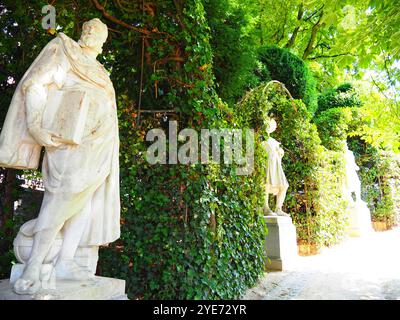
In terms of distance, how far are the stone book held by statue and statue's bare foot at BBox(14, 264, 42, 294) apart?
2.71ft

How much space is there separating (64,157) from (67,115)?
0.93 ft

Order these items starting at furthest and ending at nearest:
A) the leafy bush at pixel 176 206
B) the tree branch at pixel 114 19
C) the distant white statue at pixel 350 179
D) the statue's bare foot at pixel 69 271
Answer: the distant white statue at pixel 350 179
the tree branch at pixel 114 19
the leafy bush at pixel 176 206
the statue's bare foot at pixel 69 271

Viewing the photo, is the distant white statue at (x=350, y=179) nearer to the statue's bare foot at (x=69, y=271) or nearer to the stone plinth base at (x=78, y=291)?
the stone plinth base at (x=78, y=291)

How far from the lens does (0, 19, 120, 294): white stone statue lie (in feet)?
7.43

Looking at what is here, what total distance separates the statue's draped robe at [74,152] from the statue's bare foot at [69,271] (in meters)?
0.18

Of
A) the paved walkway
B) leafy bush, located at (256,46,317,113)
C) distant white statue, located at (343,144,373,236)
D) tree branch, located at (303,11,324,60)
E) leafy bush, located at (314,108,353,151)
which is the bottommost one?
the paved walkway

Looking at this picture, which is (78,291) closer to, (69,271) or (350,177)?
(69,271)

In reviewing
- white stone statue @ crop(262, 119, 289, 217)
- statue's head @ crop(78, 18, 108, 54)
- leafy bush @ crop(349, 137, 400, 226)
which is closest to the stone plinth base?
statue's head @ crop(78, 18, 108, 54)

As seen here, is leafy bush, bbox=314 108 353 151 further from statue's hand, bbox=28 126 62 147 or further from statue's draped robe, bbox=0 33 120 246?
statue's hand, bbox=28 126 62 147

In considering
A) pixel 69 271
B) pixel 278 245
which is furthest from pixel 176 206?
pixel 278 245

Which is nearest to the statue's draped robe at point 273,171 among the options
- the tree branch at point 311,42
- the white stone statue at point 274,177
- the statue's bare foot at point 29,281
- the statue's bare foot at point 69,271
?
the white stone statue at point 274,177

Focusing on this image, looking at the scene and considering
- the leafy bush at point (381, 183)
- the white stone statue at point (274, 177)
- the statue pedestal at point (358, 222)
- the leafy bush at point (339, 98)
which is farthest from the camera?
the leafy bush at point (339, 98)

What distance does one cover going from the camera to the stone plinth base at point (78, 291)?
211cm
